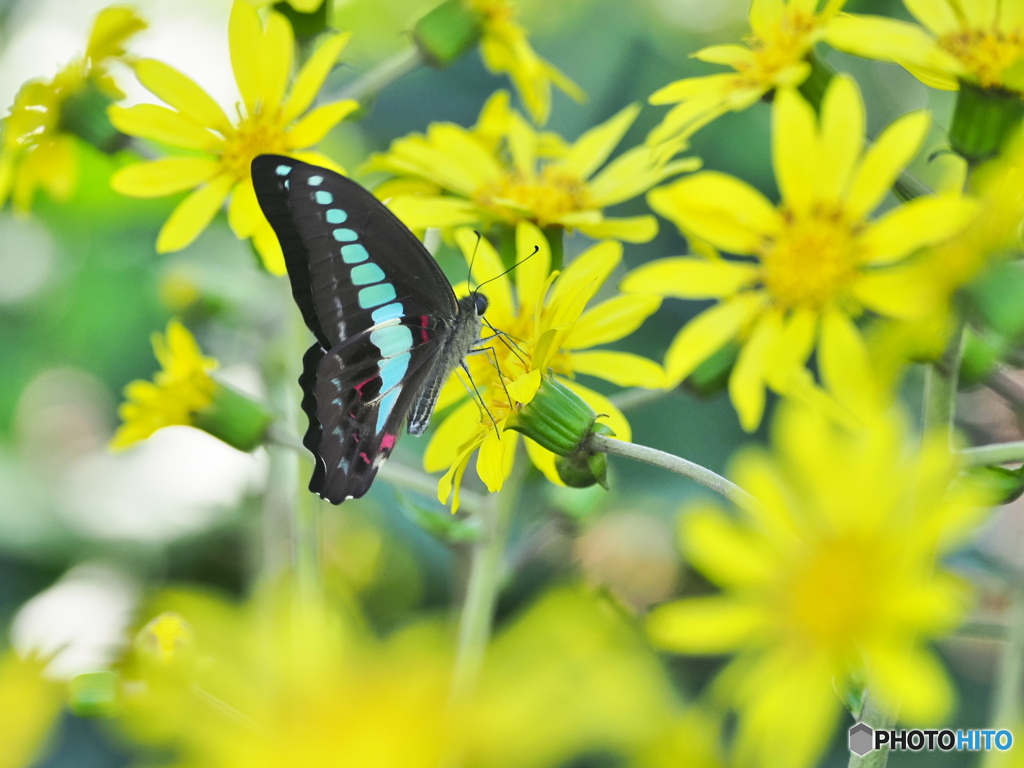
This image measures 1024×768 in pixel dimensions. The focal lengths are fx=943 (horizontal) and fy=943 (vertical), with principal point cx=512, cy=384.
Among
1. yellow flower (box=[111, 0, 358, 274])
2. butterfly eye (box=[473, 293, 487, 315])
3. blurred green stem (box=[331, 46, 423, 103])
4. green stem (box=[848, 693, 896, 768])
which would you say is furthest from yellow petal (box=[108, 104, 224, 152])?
green stem (box=[848, 693, 896, 768])

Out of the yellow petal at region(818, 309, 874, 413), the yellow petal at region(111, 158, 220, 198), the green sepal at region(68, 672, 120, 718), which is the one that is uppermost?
the yellow petal at region(111, 158, 220, 198)

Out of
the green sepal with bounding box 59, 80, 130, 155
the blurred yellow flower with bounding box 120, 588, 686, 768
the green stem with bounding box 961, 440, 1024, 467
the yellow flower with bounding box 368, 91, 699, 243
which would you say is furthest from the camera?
the green sepal with bounding box 59, 80, 130, 155

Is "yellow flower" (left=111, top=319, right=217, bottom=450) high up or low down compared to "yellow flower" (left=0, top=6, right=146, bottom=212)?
down

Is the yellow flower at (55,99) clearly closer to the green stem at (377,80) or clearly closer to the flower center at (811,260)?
the green stem at (377,80)

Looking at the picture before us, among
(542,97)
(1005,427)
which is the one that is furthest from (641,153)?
(1005,427)

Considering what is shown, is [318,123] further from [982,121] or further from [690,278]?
[982,121]

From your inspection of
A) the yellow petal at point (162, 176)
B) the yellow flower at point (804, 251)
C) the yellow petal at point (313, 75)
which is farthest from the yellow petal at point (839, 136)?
the yellow petal at point (162, 176)

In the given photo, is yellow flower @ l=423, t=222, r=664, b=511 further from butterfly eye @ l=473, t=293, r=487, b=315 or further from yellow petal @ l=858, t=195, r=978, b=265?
yellow petal @ l=858, t=195, r=978, b=265
